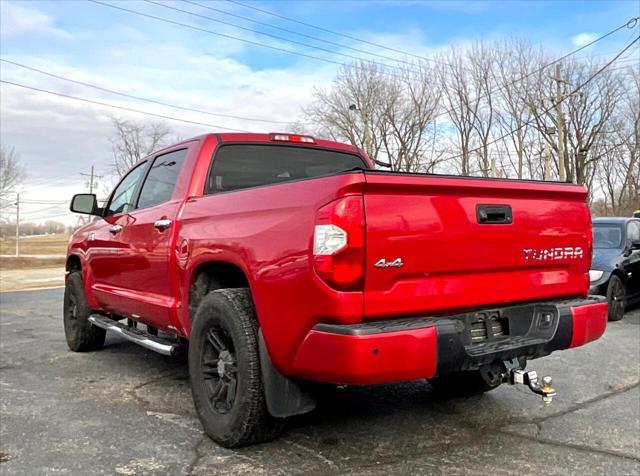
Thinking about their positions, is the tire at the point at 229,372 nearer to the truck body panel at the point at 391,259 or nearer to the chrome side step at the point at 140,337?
the truck body panel at the point at 391,259

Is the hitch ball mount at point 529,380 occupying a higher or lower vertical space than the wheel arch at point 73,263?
lower

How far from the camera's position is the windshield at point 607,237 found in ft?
29.0

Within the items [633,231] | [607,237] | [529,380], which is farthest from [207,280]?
[633,231]

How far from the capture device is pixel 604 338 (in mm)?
6723

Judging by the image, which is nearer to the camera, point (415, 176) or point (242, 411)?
point (415, 176)

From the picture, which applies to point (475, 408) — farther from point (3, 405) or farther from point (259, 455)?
point (3, 405)

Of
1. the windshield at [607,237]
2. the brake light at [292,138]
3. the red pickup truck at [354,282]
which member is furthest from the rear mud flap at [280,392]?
the windshield at [607,237]


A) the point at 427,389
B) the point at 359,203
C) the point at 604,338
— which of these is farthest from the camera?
the point at 604,338

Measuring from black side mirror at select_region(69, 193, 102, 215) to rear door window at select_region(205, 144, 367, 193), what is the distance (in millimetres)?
1915

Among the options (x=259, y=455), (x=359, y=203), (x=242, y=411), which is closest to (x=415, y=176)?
(x=359, y=203)

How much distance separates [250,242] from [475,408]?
2.17 m

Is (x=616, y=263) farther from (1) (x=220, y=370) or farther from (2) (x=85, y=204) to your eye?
(2) (x=85, y=204)

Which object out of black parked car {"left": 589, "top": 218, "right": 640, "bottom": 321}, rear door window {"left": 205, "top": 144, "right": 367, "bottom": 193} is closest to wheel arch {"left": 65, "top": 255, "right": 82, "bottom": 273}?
rear door window {"left": 205, "top": 144, "right": 367, "bottom": 193}

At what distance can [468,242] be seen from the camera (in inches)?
114
